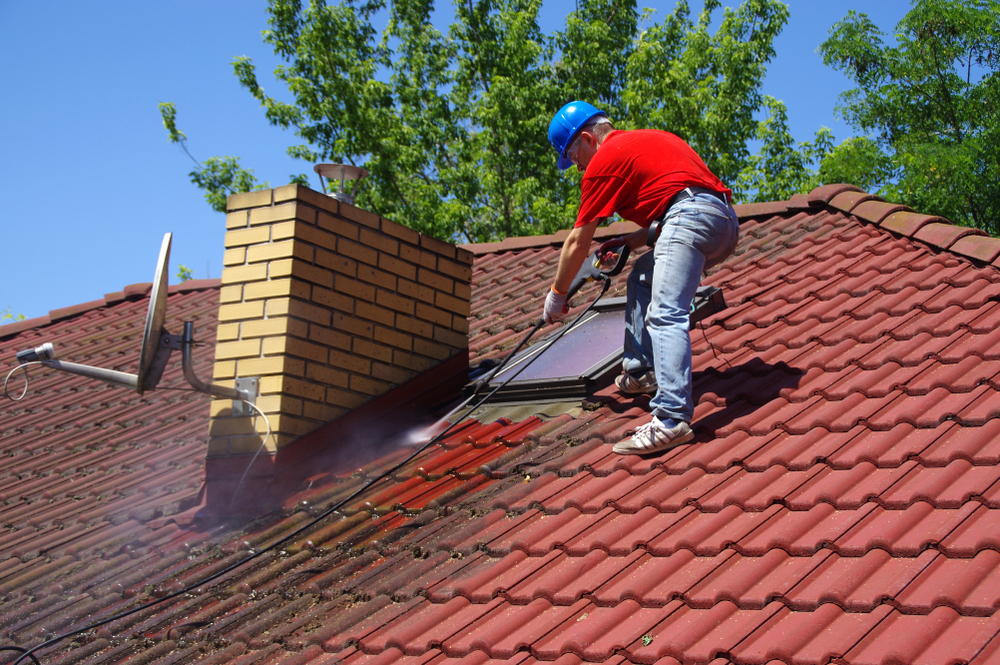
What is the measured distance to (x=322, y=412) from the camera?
4.89 metres

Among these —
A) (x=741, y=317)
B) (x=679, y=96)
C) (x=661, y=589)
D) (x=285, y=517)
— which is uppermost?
(x=679, y=96)

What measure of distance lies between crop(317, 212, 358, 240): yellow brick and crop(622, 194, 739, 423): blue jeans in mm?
1837

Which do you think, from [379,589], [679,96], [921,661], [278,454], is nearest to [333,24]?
[679,96]

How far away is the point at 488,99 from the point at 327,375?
1699cm

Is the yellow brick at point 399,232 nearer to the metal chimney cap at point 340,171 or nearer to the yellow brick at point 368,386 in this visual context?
the metal chimney cap at point 340,171

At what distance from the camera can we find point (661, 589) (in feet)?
9.34

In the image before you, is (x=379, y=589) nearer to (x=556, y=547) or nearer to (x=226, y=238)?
(x=556, y=547)

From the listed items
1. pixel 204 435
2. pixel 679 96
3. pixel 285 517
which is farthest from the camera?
pixel 679 96

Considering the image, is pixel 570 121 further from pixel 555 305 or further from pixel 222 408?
pixel 222 408

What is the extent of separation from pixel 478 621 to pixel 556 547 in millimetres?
448

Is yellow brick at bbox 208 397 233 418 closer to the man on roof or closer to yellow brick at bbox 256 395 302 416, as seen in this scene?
yellow brick at bbox 256 395 302 416

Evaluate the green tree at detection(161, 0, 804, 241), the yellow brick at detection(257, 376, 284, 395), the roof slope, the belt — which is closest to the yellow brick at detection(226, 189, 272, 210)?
the yellow brick at detection(257, 376, 284, 395)

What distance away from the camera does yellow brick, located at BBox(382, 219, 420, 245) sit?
17.5ft

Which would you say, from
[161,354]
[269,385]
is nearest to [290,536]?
[269,385]
